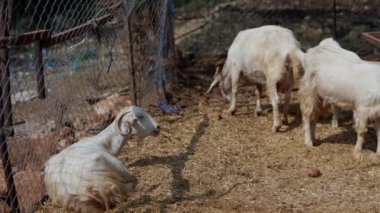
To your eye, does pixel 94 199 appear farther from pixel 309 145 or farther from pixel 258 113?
pixel 258 113

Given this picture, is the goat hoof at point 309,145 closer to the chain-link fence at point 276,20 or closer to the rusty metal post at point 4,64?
the rusty metal post at point 4,64

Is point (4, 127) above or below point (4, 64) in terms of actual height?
below

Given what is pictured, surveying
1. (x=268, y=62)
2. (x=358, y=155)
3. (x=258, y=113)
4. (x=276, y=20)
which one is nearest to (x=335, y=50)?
(x=268, y=62)

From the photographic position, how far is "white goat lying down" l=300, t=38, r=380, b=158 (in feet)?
20.8

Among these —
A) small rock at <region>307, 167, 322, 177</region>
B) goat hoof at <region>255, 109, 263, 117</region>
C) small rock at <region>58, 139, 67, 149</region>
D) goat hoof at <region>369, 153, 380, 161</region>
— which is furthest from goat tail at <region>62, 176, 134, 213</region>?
goat hoof at <region>255, 109, 263, 117</region>

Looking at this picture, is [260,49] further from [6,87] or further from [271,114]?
[6,87]

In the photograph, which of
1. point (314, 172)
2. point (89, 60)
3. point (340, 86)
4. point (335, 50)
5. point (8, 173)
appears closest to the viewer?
point (8, 173)

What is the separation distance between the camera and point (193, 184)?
5957 millimetres

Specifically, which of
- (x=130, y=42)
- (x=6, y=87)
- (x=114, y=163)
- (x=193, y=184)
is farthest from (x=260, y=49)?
(x=6, y=87)

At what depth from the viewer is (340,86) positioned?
21.4 ft

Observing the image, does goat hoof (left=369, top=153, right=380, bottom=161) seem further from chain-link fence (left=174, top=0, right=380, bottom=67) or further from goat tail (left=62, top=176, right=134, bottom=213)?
chain-link fence (left=174, top=0, right=380, bottom=67)

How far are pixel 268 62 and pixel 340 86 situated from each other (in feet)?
4.19

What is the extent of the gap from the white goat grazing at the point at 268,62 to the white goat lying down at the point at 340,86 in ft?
1.22

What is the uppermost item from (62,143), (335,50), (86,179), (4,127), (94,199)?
(4,127)
